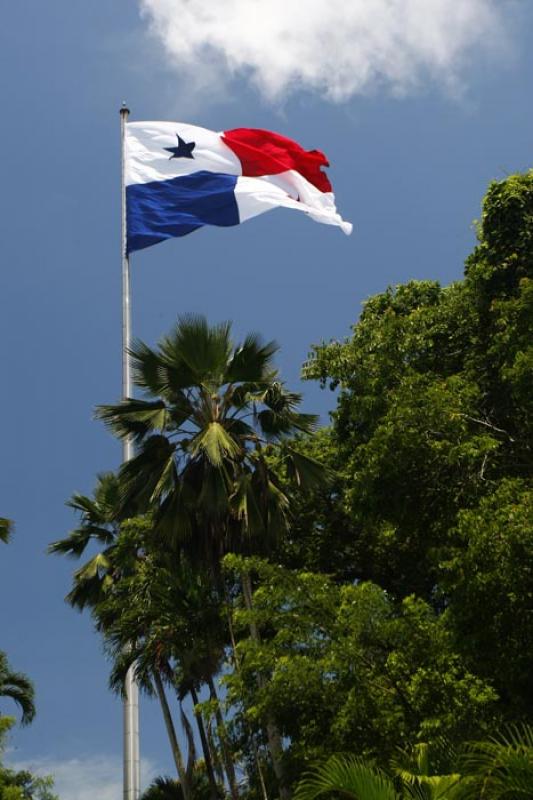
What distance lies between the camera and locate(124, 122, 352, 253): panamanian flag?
85.5 ft

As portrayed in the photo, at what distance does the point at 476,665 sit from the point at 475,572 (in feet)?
5.36

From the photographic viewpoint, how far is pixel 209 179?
1059 inches

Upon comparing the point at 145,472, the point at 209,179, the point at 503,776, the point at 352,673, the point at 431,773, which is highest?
the point at 209,179

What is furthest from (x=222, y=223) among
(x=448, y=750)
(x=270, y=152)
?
(x=448, y=750)

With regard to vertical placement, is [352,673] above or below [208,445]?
below

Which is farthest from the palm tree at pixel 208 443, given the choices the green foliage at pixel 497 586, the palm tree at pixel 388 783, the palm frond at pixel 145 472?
the palm tree at pixel 388 783

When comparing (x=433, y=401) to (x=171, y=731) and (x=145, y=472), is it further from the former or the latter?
(x=171, y=731)

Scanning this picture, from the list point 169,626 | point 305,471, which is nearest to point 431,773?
point 305,471

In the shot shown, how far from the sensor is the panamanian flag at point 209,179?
26.1m

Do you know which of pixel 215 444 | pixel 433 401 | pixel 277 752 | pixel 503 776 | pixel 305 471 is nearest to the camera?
pixel 503 776

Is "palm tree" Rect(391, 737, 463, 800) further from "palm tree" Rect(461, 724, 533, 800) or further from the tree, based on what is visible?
the tree

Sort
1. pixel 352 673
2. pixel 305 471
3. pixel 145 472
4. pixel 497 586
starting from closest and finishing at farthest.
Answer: pixel 497 586, pixel 352 673, pixel 145 472, pixel 305 471

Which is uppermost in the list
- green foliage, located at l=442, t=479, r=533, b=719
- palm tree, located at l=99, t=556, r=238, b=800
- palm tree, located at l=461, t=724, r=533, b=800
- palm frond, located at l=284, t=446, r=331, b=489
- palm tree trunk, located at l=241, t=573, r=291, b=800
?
palm frond, located at l=284, t=446, r=331, b=489

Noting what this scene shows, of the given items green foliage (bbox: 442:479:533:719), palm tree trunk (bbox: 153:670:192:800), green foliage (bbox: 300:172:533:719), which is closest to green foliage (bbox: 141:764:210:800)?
palm tree trunk (bbox: 153:670:192:800)
